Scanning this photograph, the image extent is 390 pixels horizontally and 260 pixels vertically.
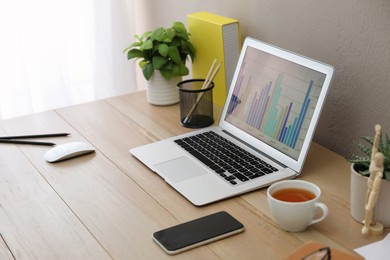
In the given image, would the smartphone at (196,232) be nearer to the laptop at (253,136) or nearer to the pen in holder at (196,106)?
the laptop at (253,136)

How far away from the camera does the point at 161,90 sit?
1.76m

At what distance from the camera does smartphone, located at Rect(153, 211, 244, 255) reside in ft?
3.63

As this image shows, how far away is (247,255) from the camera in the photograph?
1.08 m

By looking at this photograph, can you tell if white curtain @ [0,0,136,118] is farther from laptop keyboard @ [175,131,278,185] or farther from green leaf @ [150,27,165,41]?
laptop keyboard @ [175,131,278,185]

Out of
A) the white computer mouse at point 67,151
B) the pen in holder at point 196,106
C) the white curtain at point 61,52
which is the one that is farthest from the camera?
the white curtain at point 61,52

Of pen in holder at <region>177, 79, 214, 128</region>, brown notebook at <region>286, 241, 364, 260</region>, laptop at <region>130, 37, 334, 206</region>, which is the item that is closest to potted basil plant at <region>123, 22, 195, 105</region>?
pen in holder at <region>177, 79, 214, 128</region>

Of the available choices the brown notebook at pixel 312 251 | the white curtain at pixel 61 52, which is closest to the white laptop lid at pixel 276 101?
the brown notebook at pixel 312 251

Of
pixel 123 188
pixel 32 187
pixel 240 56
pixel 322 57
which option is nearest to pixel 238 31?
pixel 240 56

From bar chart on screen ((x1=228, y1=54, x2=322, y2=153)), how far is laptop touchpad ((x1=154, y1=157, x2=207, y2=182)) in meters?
0.19

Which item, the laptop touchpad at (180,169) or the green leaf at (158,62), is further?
the green leaf at (158,62)

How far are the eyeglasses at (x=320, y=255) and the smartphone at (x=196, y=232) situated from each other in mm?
179

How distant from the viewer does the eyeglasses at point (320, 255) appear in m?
0.99

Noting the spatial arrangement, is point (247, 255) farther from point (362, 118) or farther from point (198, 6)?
point (198, 6)

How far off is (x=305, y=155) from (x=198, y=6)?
0.83 meters
